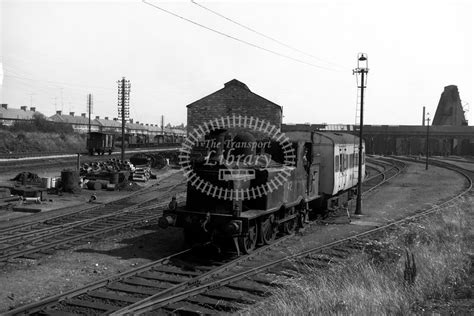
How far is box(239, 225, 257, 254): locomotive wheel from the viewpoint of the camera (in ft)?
33.1

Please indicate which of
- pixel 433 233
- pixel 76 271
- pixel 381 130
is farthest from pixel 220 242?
pixel 381 130

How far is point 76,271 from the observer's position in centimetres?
882

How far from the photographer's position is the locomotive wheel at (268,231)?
35.3 feet

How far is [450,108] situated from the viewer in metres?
99.9

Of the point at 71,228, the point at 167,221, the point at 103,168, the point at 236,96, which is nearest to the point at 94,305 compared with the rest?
the point at 167,221

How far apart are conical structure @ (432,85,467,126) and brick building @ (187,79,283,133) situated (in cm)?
7263

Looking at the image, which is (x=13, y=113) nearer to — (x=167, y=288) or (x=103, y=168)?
(x=103, y=168)

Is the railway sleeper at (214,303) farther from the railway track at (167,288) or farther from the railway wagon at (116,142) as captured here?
the railway wagon at (116,142)

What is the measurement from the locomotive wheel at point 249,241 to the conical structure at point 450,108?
99.8m

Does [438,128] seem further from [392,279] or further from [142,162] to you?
[392,279]

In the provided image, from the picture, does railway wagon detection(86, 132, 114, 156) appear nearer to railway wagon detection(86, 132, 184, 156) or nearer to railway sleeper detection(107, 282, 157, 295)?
railway wagon detection(86, 132, 184, 156)

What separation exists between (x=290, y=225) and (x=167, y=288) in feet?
18.6

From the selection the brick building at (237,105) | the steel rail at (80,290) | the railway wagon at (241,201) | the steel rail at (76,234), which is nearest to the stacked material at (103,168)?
the steel rail at (76,234)

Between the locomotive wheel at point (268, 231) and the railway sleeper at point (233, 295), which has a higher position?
the locomotive wheel at point (268, 231)
